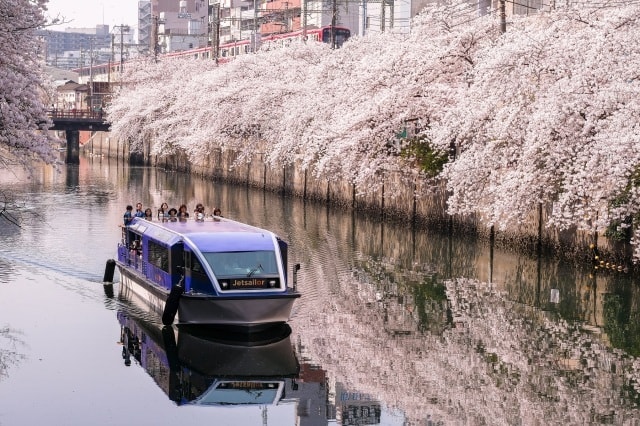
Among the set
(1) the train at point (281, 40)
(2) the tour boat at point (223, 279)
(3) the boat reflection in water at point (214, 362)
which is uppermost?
(1) the train at point (281, 40)

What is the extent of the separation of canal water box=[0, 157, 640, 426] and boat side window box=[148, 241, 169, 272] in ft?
4.87

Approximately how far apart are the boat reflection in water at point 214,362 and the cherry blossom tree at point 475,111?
1228 cm

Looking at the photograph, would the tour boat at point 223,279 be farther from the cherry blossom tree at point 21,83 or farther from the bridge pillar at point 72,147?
the bridge pillar at point 72,147

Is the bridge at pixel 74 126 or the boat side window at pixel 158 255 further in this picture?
the bridge at pixel 74 126

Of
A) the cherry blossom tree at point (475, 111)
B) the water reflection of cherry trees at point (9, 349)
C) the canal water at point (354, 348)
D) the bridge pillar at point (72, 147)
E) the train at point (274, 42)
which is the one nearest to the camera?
the canal water at point (354, 348)

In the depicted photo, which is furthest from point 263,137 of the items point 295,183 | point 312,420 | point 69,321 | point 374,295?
point 312,420

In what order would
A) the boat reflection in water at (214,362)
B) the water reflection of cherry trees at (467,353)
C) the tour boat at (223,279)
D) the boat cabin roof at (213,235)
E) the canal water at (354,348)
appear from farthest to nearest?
1. the boat cabin roof at (213,235)
2. the tour boat at (223,279)
3. the boat reflection in water at (214,362)
4. the water reflection of cherry trees at (467,353)
5. the canal water at (354,348)

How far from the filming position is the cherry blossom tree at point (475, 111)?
3688cm

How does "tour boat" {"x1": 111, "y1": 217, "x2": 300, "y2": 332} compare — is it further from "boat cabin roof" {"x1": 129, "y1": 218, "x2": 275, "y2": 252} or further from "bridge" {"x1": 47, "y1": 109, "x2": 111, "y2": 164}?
"bridge" {"x1": 47, "y1": 109, "x2": 111, "y2": 164}

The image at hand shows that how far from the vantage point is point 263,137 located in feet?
251

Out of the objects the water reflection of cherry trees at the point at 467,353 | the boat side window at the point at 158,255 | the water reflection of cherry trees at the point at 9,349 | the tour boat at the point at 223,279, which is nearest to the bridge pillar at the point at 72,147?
the water reflection of cherry trees at the point at 467,353

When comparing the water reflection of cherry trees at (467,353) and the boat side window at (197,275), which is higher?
the boat side window at (197,275)

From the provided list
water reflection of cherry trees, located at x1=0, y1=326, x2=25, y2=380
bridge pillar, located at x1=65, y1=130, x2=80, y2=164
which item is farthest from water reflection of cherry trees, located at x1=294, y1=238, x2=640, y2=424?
bridge pillar, located at x1=65, y1=130, x2=80, y2=164

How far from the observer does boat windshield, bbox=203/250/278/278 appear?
29.1 meters
